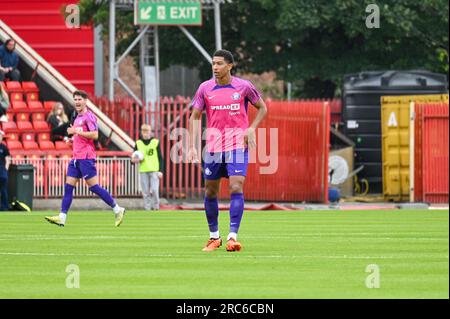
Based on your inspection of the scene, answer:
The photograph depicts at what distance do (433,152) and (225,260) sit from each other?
21.9 m

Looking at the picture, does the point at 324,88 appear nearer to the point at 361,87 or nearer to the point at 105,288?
the point at 361,87

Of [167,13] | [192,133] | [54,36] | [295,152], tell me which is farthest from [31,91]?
[192,133]

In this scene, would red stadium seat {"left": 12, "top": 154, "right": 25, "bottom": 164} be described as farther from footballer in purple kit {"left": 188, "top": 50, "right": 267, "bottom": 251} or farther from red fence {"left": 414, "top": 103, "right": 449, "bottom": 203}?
footballer in purple kit {"left": 188, "top": 50, "right": 267, "bottom": 251}

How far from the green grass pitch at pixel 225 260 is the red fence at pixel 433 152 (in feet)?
40.4

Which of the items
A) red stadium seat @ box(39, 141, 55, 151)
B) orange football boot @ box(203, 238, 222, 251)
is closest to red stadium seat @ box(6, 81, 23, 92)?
red stadium seat @ box(39, 141, 55, 151)

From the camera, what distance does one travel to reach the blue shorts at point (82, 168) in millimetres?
22859

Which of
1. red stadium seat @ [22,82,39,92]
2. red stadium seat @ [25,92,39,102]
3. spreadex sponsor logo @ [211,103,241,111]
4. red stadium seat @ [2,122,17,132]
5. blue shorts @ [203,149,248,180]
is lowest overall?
blue shorts @ [203,149,248,180]

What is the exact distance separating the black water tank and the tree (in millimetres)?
2837

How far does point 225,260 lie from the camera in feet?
49.9

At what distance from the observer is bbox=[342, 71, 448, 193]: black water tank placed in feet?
127

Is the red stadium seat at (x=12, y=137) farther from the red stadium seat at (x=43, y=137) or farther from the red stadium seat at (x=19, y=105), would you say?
the red stadium seat at (x=19, y=105)

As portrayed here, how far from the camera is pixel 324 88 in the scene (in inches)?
1838
